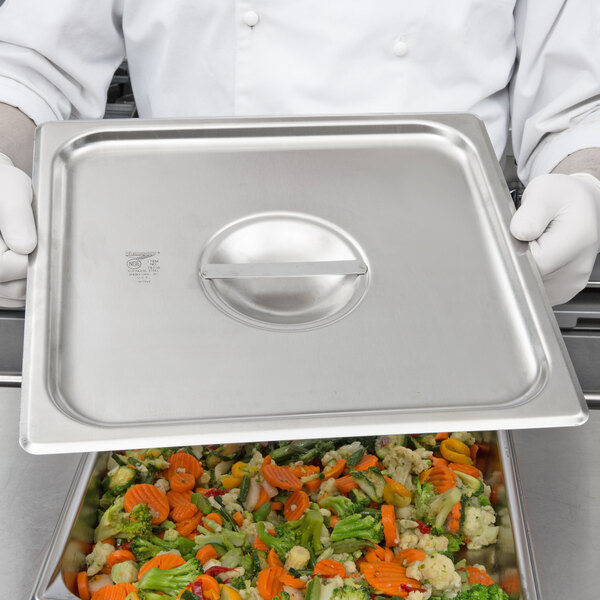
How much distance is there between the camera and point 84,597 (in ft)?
2.99

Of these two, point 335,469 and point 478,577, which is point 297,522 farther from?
point 478,577

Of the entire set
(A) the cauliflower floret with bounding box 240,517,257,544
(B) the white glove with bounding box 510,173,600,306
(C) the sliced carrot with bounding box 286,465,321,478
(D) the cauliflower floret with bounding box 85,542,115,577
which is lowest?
(D) the cauliflower floret with bounding box 85,542,115,577

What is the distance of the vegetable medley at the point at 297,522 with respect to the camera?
3.06 feet

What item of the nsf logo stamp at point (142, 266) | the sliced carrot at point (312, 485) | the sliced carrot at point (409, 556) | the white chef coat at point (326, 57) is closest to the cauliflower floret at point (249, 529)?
the sliced carrot at point (312, 485)

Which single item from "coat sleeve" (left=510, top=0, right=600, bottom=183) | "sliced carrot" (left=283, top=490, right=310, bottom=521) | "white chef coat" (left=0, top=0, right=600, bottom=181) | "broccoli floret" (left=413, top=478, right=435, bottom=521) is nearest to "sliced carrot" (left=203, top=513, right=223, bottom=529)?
"sliced carrot" (left=283, top=490, right=310, bottom=521)

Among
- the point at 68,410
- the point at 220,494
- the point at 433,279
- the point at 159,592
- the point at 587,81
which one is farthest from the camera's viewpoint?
the point at 587,81

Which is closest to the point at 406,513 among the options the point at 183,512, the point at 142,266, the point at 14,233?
the point at 183,512

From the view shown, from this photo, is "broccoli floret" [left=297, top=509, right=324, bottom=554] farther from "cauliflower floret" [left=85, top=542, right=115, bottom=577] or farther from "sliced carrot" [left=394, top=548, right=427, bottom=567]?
"cauliflower floret" [left=85, top=542, right=115, bottom=577]

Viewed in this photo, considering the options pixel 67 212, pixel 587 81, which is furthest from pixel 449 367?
pixel 587 81

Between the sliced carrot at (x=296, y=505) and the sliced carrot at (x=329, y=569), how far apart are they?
3.8 inches

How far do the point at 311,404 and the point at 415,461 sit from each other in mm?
492

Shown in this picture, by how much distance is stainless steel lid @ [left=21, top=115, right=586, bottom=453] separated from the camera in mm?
665

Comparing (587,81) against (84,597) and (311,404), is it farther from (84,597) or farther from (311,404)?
(84,597)

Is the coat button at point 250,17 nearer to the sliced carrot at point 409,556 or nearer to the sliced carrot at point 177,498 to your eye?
the sliced carrot at point 177,498
